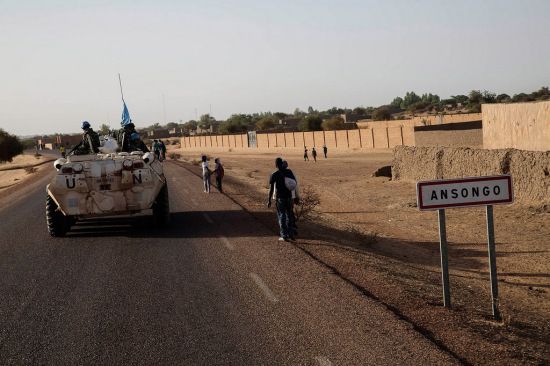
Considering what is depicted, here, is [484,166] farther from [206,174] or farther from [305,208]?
[206,174]

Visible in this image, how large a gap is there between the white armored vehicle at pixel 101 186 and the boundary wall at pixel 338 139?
141ft

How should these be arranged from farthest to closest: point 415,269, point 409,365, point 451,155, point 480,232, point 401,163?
point 401,163, point 451,155, point 480,232, point 415,269, point 409,365

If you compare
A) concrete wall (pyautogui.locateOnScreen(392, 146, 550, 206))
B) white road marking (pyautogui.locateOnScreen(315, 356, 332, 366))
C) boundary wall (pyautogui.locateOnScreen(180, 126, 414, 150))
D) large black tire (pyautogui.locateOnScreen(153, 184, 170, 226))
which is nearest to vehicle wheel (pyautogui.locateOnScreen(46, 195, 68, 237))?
large black tire (pyautogui.locateOnScreen(153, 184, 170, 226))

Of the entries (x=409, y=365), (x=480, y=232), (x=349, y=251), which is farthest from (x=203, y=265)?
(x=480, y=232)

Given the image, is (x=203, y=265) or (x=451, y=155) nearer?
(x=203, y=265)

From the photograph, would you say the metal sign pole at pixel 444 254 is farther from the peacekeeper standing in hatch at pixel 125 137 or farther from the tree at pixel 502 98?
the tree at pixel 502 98

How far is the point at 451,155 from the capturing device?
91.6ft

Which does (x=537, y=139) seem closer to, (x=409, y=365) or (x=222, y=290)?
(x=222, y=290)

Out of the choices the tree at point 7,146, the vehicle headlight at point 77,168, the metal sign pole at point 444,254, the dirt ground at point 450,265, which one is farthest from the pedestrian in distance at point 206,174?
the tree at point 7,146

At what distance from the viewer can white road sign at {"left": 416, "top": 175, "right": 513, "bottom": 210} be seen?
8.35m

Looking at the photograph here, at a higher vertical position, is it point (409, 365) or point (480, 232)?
point (409, 365)

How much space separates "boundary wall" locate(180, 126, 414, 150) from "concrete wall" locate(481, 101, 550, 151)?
25617 mm

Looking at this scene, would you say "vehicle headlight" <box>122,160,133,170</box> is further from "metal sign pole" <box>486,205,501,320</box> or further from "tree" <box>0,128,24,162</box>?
"tree" <box>0,128,24,162</box>

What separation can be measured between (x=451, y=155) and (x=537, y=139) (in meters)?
3.43
